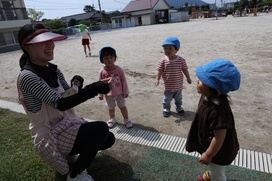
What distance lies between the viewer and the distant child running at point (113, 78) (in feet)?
9.75

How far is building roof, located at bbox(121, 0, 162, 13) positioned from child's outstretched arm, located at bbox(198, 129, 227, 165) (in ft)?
154

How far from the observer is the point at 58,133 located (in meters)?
A: 1.99

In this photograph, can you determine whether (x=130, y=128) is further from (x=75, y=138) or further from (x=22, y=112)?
(x=22, y=112)

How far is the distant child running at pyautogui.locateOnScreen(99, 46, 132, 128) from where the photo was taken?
9.75 ft

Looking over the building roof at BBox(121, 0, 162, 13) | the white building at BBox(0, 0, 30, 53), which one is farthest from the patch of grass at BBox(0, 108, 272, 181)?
the building roof at BBox(121, 0, 162, 13)

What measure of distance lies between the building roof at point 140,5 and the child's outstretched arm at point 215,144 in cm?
4702

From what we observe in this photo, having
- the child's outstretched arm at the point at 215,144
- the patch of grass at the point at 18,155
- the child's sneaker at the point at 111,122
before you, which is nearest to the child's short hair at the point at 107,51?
the child's sneaker at the point at 111,122

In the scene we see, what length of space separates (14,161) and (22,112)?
172cm

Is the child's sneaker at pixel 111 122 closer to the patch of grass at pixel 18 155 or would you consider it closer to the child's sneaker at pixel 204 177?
the patch of grass at pixel 18 155

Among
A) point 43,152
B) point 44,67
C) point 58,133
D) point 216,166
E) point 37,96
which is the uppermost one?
point 44,67

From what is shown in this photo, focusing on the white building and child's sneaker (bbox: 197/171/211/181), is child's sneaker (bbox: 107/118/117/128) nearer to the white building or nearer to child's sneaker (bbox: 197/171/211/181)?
child's sneaker (bbox: 197/171/211/181)

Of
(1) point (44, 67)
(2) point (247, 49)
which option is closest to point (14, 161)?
(1) point (44, 67)

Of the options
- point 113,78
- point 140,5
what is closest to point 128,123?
point 113,78

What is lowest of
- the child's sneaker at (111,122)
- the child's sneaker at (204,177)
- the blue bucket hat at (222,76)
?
the child's sneaker at (111,122)
